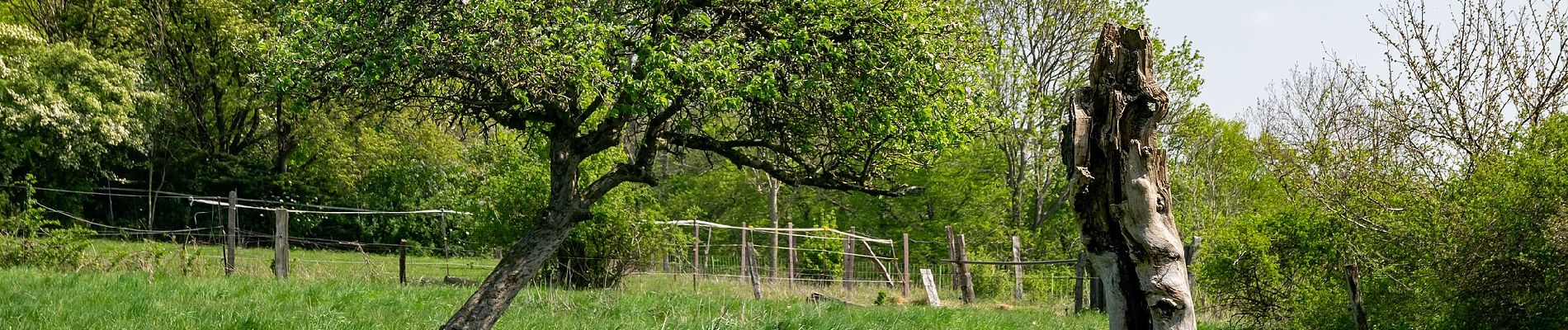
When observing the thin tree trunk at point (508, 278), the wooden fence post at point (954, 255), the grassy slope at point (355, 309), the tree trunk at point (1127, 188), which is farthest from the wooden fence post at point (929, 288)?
the tree trunk at point (1127, 188)

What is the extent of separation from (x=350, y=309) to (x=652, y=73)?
4973mm

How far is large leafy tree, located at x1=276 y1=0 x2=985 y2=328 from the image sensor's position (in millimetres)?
7598

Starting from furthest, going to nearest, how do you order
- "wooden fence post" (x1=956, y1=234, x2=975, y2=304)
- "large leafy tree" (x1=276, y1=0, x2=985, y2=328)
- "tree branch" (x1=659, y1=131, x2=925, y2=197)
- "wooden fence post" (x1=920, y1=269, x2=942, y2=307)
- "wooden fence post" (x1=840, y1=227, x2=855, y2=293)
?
"wooden fence post" (x1=840, y1=227, x2=855, y2=293) < "wooden fence post" (x1=956, y1=234, x2=975, y2=304) < "wooden fence post" (x1=920, y1=269, x2=942, y2=307) < "tree branch" (x1=659, y1=131, x2=925, y2=197) < "large leafy tree" (x1=276, y1=0, x2=985, y2=328)

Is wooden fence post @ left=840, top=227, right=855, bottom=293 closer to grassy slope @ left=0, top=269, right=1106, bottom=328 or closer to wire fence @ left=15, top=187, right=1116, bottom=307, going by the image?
wire fence @ left=15, top=187, right=1116, bottom=307

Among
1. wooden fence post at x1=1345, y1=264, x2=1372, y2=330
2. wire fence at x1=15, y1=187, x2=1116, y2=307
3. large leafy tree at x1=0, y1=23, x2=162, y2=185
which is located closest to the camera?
wooden fence post at x1=1345, y1=264, x2=1372, y2=330

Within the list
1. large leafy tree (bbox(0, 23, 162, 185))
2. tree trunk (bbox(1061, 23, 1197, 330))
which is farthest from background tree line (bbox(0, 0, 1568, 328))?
tree trunk (bbox(1061, 23, 1197, 330))

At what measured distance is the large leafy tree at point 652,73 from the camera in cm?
760

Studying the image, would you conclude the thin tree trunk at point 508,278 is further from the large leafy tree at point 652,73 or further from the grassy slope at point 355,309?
the grassy slope at point 355,309

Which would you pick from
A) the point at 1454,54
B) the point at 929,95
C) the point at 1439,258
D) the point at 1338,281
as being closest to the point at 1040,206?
the point at 1454,54

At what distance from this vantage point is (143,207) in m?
30.3

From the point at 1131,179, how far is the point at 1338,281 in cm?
1042

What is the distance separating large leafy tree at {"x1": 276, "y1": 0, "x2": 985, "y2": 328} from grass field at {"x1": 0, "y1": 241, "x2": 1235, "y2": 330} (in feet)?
4.77

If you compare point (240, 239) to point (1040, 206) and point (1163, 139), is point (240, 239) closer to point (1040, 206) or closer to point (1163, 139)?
point (1040, 206)

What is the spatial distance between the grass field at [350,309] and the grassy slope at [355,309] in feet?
0.06
